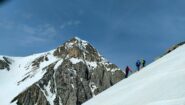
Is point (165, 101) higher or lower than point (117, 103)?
lower

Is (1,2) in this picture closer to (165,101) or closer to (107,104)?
(165,101)

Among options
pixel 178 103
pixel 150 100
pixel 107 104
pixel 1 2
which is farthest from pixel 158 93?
pixel 1 2

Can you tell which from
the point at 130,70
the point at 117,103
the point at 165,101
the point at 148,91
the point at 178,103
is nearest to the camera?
the point at 178,103

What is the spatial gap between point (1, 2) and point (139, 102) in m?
4.41

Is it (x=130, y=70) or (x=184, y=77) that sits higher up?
(x=130, y=70)

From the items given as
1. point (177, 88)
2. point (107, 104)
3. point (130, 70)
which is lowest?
point (177, 88)

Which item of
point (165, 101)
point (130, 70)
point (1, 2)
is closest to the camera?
point (1, 2)

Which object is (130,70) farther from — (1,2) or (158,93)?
(1,2)

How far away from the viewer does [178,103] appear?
6.11 meters

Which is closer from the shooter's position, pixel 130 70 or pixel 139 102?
pixel 139 102

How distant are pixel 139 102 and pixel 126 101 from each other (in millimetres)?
1101

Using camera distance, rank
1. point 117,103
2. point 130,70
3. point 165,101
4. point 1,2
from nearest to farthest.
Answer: point 1,2, point 165,101, point 117,103, point 130,70

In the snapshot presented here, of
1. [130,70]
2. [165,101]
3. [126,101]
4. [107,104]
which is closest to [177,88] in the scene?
[165,101]

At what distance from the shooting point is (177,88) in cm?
727
